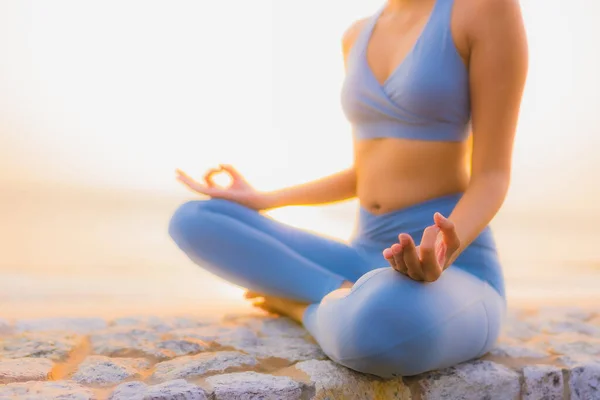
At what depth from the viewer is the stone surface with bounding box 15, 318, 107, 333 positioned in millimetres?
1376

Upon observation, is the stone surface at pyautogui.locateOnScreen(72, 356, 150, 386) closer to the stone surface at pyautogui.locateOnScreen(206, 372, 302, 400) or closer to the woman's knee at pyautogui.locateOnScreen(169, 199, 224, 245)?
the stone surface at pyautogui.locateOnScreen(206, 372, 302, 400)

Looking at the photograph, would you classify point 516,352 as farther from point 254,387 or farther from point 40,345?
point 40,345

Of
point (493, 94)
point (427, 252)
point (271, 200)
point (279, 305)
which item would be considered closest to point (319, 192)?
point (271, 200)

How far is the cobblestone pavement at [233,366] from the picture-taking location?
98 cm

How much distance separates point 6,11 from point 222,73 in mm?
910

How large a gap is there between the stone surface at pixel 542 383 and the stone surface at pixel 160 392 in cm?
58

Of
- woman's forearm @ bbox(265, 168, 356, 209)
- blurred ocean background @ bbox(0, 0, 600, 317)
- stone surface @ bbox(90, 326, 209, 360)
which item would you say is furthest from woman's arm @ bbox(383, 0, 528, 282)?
blurred ocean background @ bbox(0, 0, 600, 317)

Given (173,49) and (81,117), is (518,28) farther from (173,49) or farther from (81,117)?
(81,117)

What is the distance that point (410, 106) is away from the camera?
3.65 feet

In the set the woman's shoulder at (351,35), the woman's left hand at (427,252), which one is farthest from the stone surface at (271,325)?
the woman's shoulder at (351,35)

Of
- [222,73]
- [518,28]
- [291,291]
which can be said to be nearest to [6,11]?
[222,73]

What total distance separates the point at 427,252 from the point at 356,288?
192mm

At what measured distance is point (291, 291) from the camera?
1285 mm

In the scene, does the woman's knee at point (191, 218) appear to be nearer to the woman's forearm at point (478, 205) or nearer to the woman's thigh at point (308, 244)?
the woman's thigh at point (308, 244)
